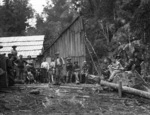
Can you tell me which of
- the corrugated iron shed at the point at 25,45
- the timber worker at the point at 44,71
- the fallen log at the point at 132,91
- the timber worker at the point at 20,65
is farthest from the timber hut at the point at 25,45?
the fallen log at the point at 132,91

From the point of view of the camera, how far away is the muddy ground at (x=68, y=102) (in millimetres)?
8359

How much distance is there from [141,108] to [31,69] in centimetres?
887

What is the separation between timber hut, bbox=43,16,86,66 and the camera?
69.5ft

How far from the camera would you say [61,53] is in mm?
22000

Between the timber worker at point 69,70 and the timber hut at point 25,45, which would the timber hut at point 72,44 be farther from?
the timber worker at point 69,70

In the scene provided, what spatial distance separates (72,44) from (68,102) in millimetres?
12350

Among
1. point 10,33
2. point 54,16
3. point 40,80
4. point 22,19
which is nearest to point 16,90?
point 40,80

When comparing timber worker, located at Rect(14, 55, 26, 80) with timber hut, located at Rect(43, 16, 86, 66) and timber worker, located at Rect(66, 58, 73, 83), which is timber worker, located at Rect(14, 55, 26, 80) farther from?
timber hut, located at Rect(43, 16, 86, 66)

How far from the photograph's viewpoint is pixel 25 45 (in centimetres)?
2223

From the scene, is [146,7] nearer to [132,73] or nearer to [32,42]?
[132,73]

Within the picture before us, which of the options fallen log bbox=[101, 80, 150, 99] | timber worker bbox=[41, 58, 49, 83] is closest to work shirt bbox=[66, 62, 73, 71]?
timber worker bbox=[41, 58, 49, 83]

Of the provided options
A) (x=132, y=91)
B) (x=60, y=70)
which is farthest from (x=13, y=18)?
(x=132, y=91)

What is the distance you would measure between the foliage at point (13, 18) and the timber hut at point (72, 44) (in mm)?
18451

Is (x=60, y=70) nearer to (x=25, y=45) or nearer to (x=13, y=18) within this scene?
(x=25, y=45)
